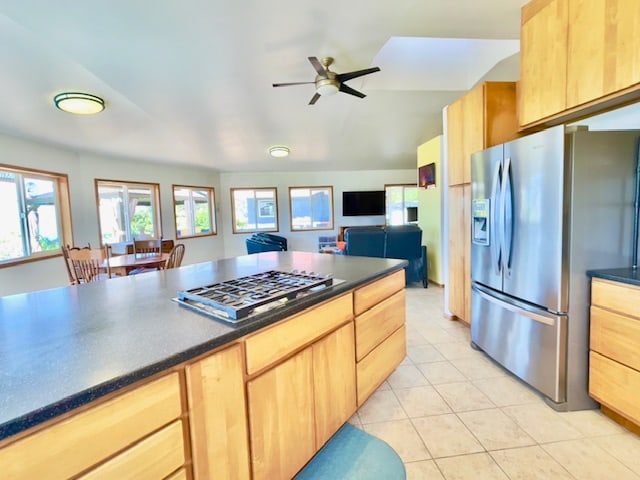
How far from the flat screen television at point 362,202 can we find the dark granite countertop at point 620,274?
20.4 ft

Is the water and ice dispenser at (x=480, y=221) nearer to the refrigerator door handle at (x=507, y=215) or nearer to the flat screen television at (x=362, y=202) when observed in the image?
the refrigerator door handle at (x=507, y=215)

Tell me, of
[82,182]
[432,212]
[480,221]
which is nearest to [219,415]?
[480,221]

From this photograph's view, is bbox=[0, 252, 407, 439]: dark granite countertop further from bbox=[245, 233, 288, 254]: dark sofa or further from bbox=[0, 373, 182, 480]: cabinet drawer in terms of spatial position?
bbox=[245, 233, 288, 254]: dark sofa

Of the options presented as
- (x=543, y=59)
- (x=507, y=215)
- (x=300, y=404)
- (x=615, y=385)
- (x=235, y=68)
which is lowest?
(x=615, y=385)

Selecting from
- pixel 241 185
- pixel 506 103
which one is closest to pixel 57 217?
pixel 241 185

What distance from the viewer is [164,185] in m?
6.25

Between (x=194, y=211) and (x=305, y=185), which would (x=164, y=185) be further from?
(x=305, y=185)

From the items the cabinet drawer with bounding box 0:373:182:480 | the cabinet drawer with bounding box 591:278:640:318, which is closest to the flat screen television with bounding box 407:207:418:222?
the cabinet drawer with bounding box 591:278:640:318

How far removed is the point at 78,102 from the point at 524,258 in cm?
439

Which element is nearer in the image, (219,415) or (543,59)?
(219,415)

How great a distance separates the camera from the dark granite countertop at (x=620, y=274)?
1.56 metres

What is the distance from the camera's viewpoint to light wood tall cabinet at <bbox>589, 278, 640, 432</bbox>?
1552mm

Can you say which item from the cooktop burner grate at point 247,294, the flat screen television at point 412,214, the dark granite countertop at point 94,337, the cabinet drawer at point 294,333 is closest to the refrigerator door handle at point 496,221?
the dark granite countertop at point 94,337

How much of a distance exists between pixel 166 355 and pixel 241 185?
717cm
